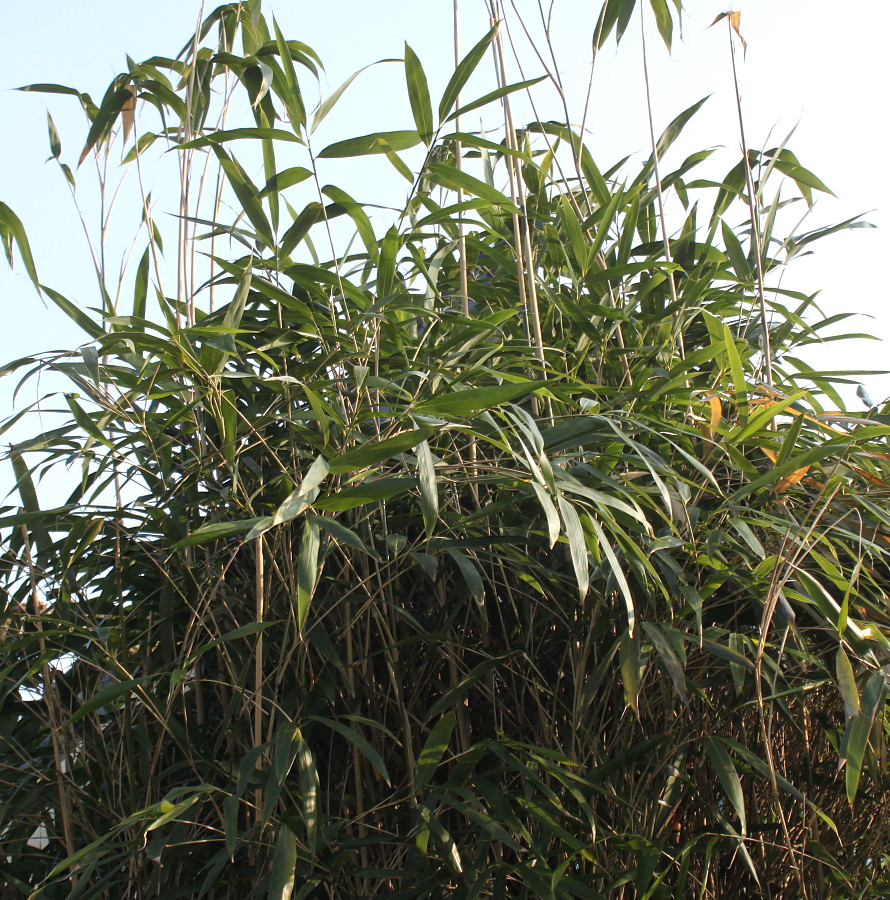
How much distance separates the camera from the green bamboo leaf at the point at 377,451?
0.89 meters

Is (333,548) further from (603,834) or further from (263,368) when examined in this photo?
(603,834)

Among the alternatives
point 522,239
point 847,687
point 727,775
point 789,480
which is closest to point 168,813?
point 727,775

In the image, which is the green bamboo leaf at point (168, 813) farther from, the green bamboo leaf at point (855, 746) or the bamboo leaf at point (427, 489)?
the green bamboo leaf at point (855, 746)

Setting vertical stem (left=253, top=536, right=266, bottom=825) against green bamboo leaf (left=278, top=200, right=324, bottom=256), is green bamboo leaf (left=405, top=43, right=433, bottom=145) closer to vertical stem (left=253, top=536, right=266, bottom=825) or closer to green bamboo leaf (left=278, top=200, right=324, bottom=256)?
green bamboo leaf (left=278, top=200, right=324, bottom=256)

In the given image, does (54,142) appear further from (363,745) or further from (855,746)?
(855,746)

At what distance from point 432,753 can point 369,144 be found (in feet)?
2.36

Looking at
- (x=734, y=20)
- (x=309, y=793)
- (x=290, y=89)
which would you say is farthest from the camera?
(x=734, y=20)

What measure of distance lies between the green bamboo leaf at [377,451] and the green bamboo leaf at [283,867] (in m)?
0.37

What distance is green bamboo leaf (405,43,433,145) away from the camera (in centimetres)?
109

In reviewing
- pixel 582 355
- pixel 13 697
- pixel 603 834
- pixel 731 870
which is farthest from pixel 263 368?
pixel 731 870

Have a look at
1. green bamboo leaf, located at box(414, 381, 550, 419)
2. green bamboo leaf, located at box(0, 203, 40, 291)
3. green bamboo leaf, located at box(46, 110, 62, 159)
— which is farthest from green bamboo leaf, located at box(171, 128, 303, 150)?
green bamboo leaf, located at box(46, 110, 62, 159)

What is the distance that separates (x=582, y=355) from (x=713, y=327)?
0.18m

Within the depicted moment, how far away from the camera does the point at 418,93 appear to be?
111 centimetres

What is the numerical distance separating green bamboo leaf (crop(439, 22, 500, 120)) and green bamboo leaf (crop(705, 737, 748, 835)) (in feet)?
2.71
